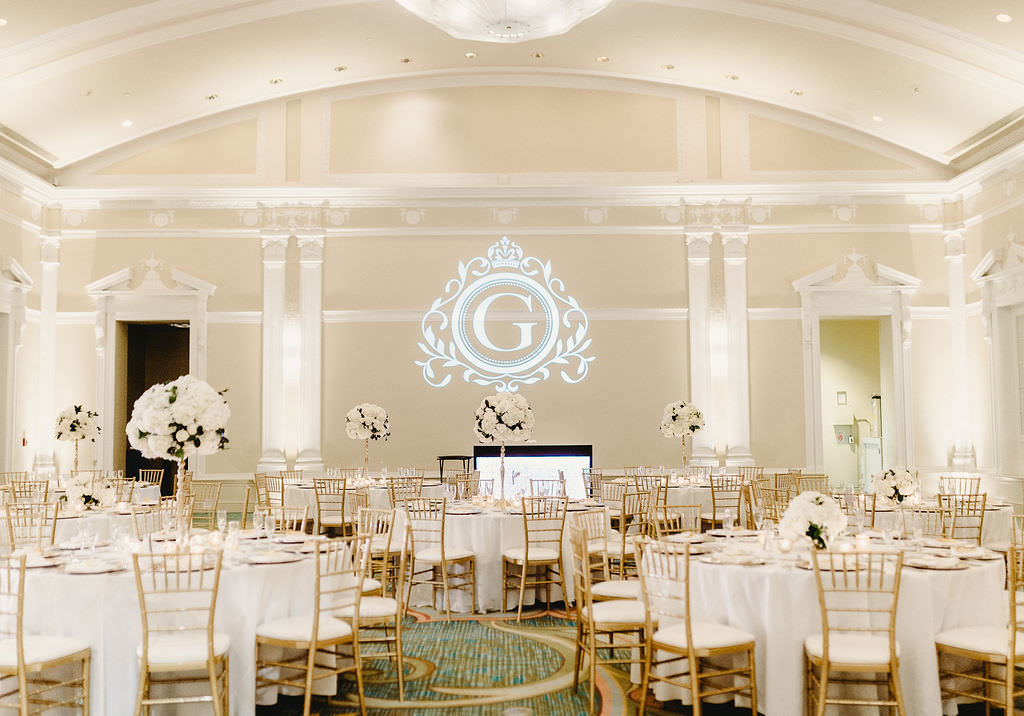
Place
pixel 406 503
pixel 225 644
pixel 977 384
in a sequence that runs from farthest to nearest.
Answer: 1. pixel 977 384
2. pixel 406 503
3. pixel 225 644

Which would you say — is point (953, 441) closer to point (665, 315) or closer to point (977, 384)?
point (977, 384)

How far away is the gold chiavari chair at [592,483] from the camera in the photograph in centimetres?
1060

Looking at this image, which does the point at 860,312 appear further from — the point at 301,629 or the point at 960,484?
the point at 301,629

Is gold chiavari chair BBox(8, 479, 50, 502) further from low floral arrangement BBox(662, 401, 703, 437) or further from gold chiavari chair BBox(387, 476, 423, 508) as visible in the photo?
low floral arrangement BBox(662, 401, 703, 437)

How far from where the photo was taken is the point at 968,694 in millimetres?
4301

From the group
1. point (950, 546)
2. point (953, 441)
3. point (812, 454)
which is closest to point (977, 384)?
point (953, 441)

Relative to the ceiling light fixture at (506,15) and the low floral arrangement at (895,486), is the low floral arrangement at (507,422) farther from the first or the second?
the ceiling light fixture at (506,15)

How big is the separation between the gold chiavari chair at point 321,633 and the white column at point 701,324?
8371 millimetres

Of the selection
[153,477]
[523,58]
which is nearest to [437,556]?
[153,477]

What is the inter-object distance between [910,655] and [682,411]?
685 cm

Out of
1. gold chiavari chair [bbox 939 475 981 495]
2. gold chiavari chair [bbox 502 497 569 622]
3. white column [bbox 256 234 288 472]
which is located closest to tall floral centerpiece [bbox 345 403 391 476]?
white column [bbox 256 234 288 472]

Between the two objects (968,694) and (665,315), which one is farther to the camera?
(665,315)

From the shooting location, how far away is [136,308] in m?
13.0

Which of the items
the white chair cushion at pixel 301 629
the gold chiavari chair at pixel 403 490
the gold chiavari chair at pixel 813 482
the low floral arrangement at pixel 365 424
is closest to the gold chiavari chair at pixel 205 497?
the low floral arrangement at pixel 365 424
